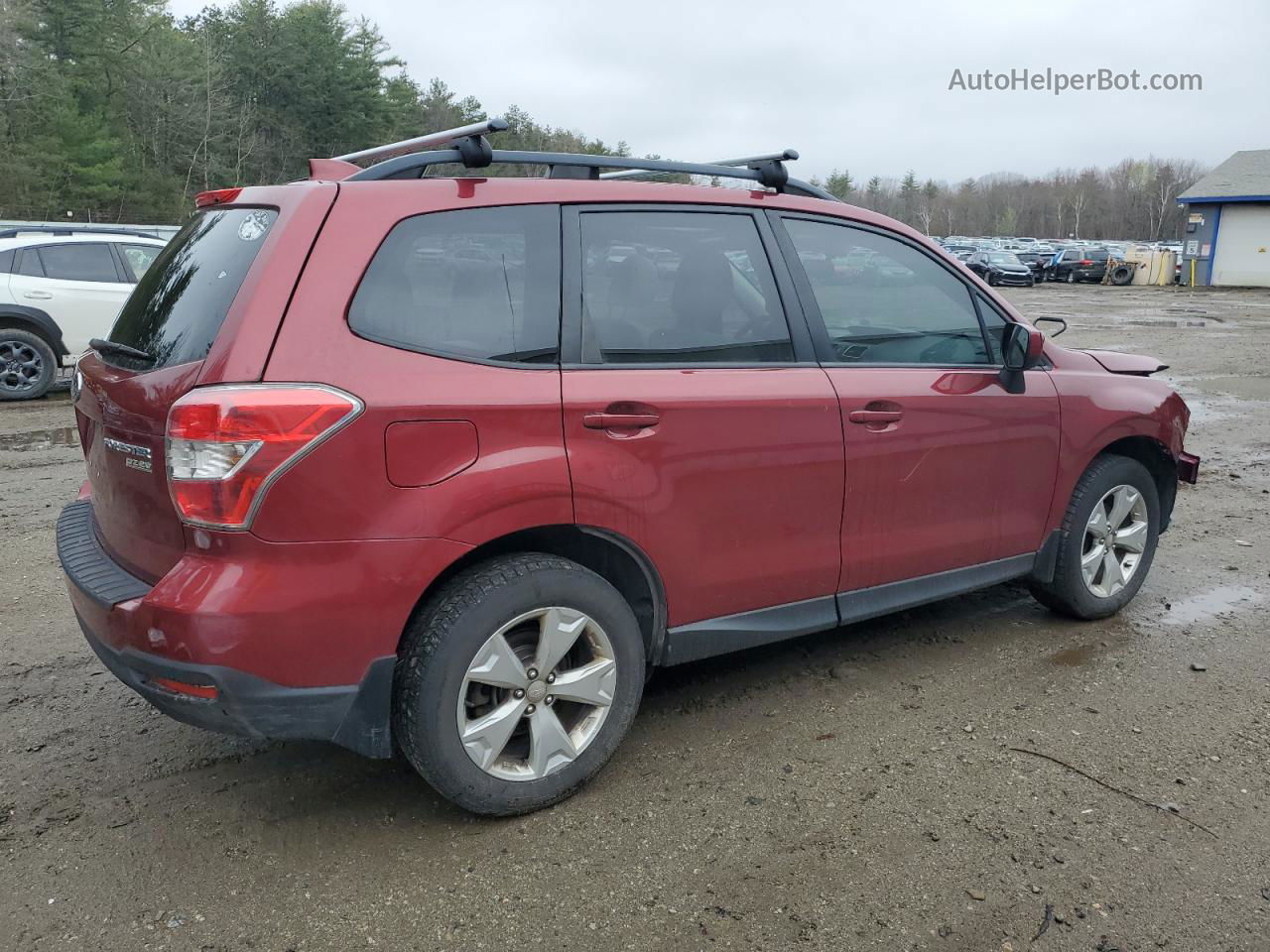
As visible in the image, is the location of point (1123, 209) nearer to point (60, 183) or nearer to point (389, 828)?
point (60, 183)

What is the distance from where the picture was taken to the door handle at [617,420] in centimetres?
297

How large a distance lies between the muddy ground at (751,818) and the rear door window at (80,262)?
746cm

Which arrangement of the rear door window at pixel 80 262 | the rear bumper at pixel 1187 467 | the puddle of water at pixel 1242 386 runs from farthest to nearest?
the puddle of water at pixel 1242 386
the rear door window at pixel 80 262
the rear bumper at pixel 1187 467

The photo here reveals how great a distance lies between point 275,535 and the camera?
253 centimetres

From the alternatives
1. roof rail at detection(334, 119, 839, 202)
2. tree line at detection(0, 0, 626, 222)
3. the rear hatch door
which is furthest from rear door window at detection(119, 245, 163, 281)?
tree line at detection(0, 0, 626, 222)

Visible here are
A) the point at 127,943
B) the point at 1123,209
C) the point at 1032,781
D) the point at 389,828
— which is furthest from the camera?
the point at 1123,209

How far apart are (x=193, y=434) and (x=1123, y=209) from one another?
138 m

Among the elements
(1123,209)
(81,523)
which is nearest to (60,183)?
(81,523)

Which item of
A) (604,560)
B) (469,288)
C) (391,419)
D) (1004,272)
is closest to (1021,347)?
(604,560)

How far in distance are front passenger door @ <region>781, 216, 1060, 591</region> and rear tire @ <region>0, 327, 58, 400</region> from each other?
966 cm

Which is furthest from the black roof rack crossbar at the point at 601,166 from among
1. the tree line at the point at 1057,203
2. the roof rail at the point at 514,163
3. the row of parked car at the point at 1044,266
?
the tree line at the point at 1057,203

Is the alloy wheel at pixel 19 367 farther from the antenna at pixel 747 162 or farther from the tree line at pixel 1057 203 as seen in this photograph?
the tree line at pixel 1057 203

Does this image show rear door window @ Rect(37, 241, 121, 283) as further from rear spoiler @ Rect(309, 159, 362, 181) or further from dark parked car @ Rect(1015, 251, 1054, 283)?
dark parked car @ Rect(1015, 251, 1054, 283)

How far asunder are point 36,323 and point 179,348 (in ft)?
30.1
